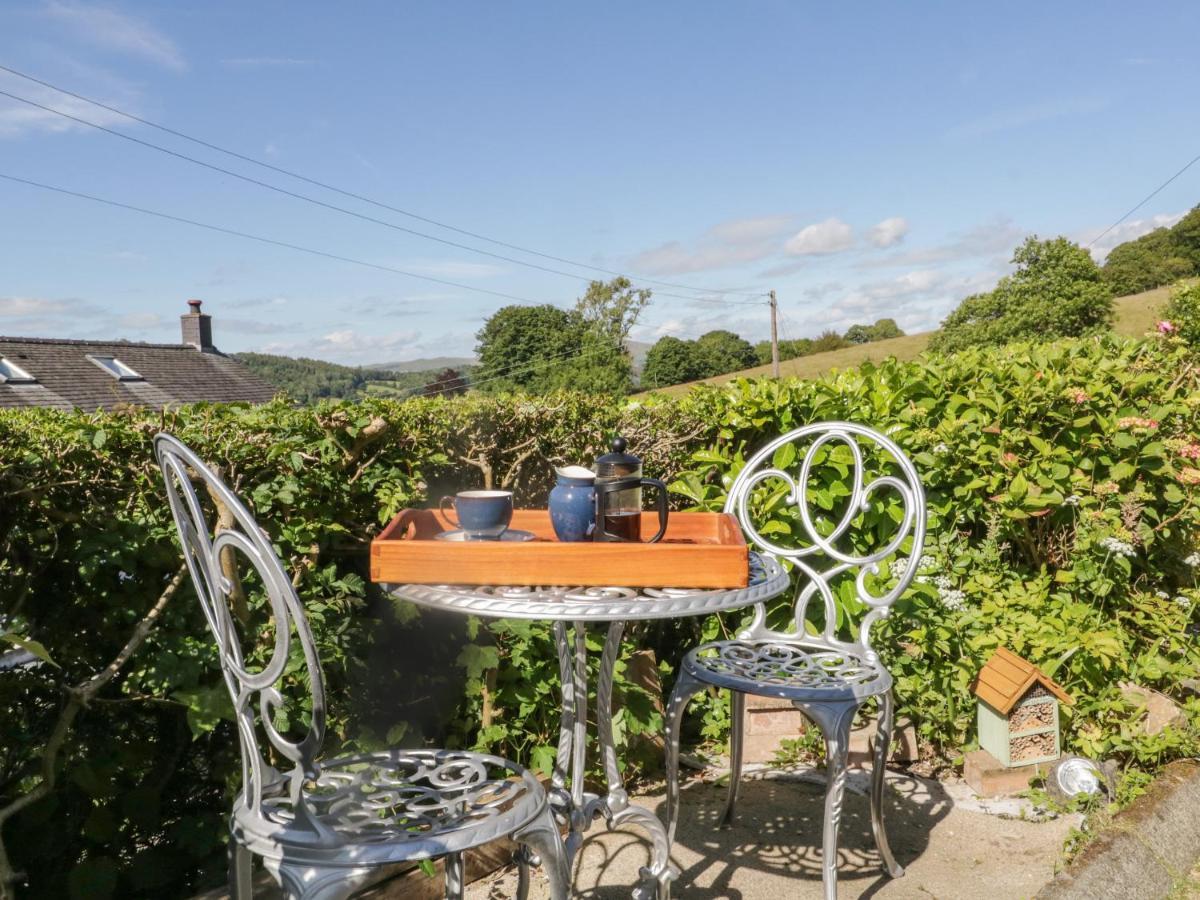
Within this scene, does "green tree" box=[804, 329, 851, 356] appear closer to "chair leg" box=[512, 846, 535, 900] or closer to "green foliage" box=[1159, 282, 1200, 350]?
"green foliage" box=[1159, 282, 1200, 350]

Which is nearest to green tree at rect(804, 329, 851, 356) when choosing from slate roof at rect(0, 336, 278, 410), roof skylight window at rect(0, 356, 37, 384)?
slate roof at rect(0, 336, 278, 410)

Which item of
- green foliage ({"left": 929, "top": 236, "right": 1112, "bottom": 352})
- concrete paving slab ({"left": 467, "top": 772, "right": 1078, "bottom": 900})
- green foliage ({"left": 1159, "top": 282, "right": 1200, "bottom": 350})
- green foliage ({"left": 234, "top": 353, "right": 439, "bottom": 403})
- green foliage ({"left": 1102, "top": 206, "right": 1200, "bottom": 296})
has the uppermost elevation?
green foliage ({"left": 1102, "top": 206, "right": 1200, "bottom": 296})

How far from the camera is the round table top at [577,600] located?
5.35 ft

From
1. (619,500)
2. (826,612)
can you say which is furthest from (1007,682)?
(619,500)

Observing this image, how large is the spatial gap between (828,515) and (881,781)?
48.0 inches

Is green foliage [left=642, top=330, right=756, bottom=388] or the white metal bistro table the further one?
green foliage [left=642, top=330, right=756, bottom=388]

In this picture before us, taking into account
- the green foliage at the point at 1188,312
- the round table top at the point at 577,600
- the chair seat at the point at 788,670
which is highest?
the green foliage at the point at 1188,312

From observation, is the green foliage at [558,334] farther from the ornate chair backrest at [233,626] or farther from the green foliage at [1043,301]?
the ornate chair backrest at [233,626]

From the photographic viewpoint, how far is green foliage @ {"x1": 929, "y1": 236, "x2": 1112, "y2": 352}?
36.4 m

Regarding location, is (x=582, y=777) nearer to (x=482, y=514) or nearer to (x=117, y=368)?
(x=482, y=514)

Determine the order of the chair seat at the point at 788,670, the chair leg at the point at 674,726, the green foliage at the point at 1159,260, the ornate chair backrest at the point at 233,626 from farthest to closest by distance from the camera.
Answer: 1. the green foliage at the point at 1159,260
2. the chair leg at the point at 674,726
3. the chair seat at the point at 788,670
4. the ornate chair backrest at the point at 233,626

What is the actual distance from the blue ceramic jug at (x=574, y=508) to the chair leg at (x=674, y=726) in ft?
2.33

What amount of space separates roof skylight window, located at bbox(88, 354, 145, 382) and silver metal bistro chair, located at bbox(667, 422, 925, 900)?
25.4 m

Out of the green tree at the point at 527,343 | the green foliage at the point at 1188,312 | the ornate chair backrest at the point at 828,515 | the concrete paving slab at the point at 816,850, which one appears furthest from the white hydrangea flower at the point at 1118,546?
the green tree at the point at 527,343
